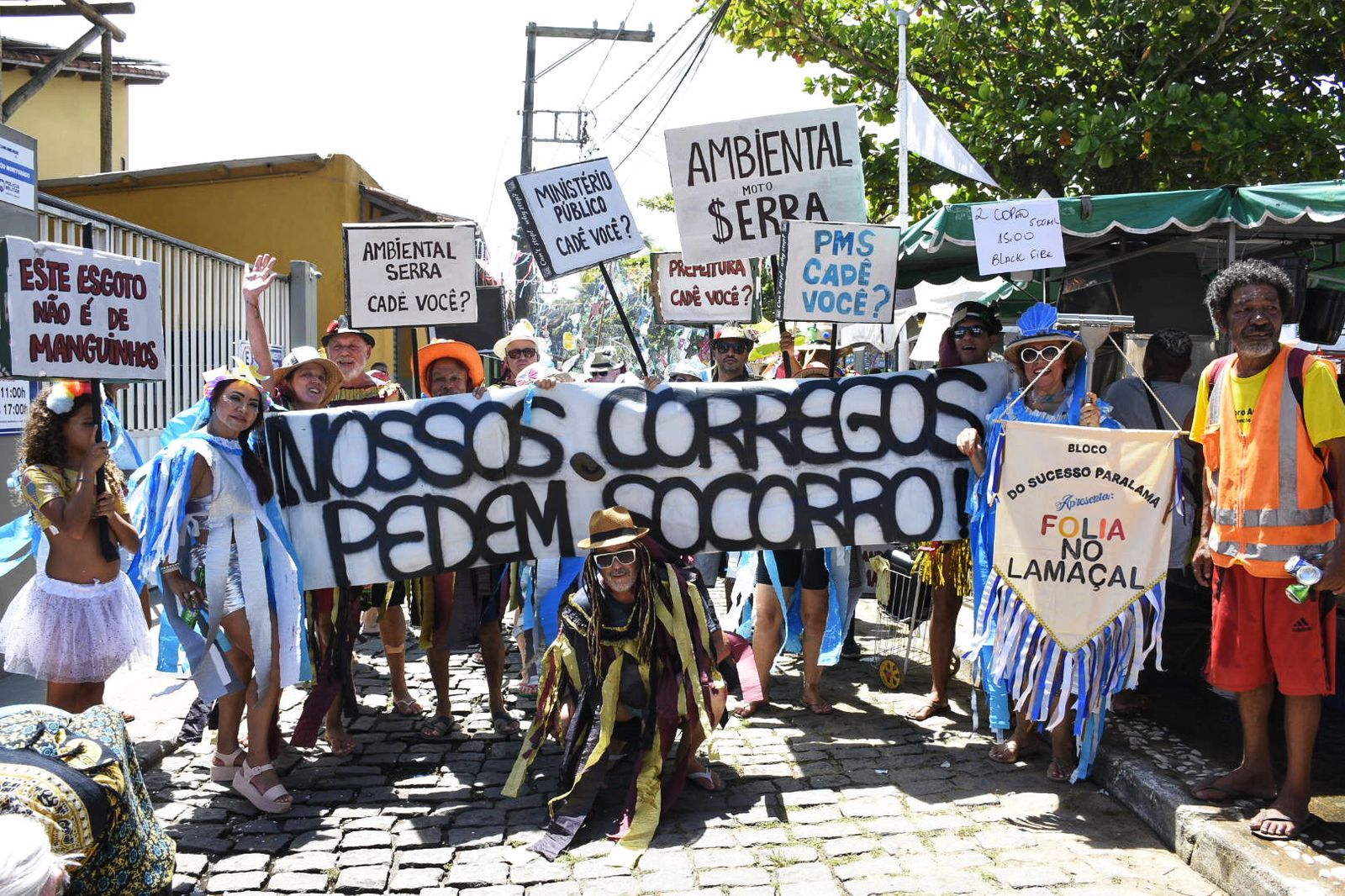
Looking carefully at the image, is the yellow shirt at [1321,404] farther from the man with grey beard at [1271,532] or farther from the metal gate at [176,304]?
the metal gate at [176,304]

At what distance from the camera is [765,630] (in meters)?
6.22

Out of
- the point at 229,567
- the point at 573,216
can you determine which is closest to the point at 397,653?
the point at 229,567

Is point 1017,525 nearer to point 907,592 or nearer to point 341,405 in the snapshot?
point 907,592

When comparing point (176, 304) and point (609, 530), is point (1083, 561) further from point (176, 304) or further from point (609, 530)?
point (176, 304)

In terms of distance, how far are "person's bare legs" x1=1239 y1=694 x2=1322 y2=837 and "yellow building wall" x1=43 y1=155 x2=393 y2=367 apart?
42.7 feet

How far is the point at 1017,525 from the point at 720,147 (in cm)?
291

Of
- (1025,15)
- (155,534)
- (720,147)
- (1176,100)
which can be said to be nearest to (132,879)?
(155,534)

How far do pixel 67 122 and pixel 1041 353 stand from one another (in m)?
21.6

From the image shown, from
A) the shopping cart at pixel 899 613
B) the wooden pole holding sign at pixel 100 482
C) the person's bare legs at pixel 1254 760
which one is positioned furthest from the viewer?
the shopping cart at pixel 899 613

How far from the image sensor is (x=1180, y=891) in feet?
12.8

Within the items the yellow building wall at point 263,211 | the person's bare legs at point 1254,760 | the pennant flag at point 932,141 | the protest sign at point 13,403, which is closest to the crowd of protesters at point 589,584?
the person's bare legs at point 1254,760

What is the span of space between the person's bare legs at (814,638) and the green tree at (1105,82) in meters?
6.70

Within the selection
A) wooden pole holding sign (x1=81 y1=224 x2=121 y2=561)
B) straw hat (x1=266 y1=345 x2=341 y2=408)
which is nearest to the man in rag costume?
straw hat (x1=266 y1=345 x2=341 y2=408)

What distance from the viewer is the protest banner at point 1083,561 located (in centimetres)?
477
